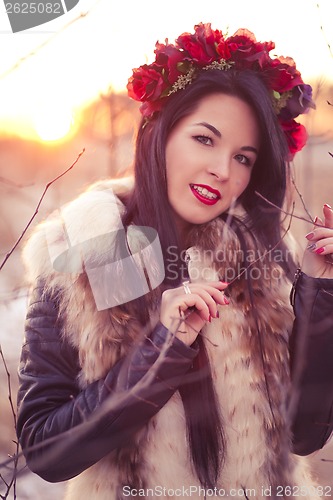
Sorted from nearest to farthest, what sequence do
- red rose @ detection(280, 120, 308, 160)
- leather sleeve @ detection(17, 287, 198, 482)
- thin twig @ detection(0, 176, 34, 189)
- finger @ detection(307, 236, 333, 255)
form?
1. leather sleeve @ detection(17, 287, 198, 482)
2. finger @ detection(307, 236, 333, 255)
3. red rose @ detection(280, 120, 308, 160)
4. thin twig @ detection(0, 176, 34, 189)

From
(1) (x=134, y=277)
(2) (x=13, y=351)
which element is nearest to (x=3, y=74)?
(1) (x=134, y=277)

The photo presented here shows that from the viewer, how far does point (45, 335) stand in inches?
40.6

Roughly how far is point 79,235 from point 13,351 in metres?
0.54

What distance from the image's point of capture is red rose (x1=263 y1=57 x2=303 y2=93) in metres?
1.14

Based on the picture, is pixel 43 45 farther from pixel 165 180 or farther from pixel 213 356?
pixel 213 356

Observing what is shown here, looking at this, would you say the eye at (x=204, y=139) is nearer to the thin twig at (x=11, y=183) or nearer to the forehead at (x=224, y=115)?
the forehead at (x=224, y=115)

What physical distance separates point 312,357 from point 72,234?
54 centimetres

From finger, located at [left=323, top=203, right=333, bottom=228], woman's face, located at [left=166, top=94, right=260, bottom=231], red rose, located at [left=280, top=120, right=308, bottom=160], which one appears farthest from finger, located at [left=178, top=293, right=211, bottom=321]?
red rose, located at [left=280, top=120, right=308, bottom=160]

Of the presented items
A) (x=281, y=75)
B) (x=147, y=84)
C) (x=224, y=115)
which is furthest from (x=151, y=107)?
(x=281, y=75)

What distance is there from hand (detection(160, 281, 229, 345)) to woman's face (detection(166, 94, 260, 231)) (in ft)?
0.66

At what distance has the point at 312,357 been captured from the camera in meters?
1.14

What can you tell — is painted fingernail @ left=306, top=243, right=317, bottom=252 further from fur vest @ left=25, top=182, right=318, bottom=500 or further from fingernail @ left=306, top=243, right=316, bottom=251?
fur vest @ left=25, top=182, right=318, bottom=500

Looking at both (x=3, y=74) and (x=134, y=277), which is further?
(x=3, y=74)

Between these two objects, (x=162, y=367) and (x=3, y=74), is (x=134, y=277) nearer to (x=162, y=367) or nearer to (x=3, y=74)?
(x=162, y=367)
